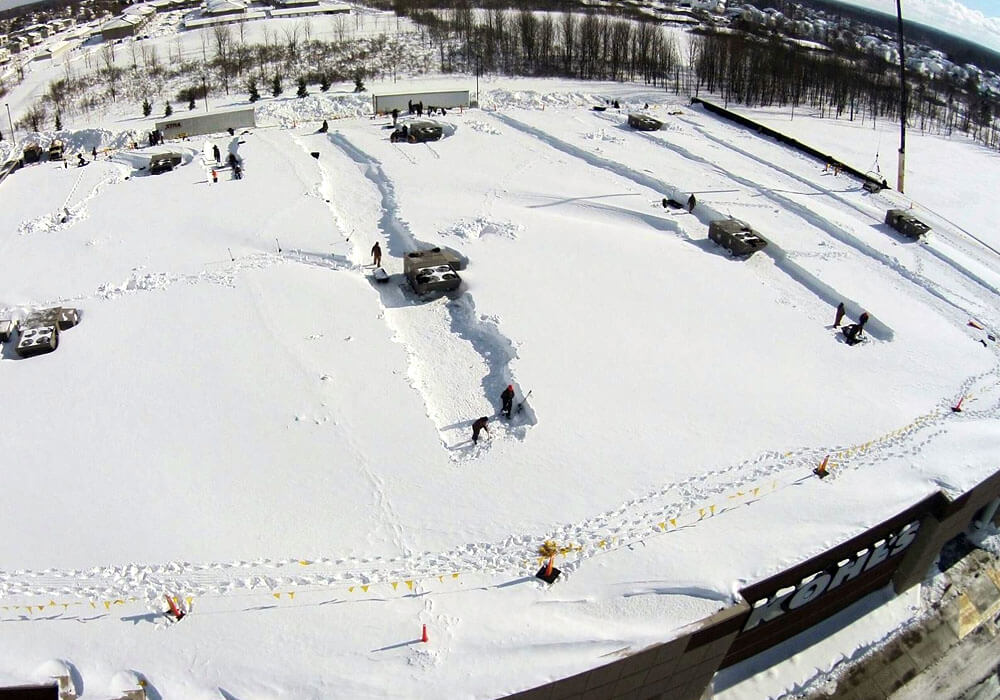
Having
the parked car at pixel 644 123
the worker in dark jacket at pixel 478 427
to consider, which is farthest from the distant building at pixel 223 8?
the worker in dark jacket at pixel 478 427

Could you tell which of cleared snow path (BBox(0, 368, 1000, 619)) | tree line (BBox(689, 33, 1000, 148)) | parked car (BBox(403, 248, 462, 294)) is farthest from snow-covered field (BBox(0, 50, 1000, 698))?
tree line (BBox(689, 33, 1000, 148))

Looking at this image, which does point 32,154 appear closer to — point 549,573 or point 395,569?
point 395,569

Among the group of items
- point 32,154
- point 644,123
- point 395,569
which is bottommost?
point 395,569

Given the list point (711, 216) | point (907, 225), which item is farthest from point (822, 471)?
point (907, 225)

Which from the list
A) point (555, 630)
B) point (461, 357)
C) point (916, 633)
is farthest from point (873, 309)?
point (555, 630)

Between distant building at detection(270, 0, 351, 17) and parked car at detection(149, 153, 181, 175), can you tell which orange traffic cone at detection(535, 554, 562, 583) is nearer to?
parked car at detection(149, 153, 181, 175)
